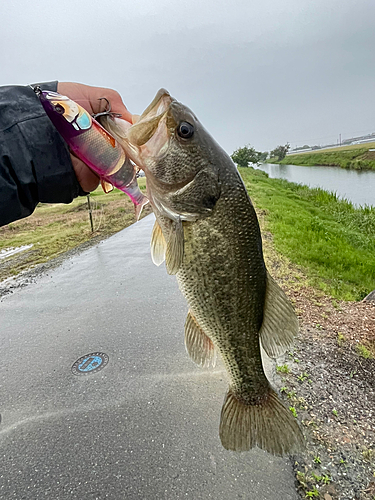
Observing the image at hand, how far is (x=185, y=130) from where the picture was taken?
186cm

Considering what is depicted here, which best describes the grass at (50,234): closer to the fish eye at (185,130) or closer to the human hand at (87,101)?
the human hand at (87,101)

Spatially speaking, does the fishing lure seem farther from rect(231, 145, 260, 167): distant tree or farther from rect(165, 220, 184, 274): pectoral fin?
rect(231, 145, 260, 167): distant tree

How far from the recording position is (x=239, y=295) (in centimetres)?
192

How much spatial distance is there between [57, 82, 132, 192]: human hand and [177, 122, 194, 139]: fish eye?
0.36 meters

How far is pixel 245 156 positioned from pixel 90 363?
83.9 meters

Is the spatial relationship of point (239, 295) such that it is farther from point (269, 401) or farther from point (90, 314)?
point (90, 314)

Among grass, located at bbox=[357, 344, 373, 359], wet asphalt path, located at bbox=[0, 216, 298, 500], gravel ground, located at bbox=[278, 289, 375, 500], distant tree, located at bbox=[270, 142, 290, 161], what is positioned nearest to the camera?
gravel ground, located at bbox=[278, 289, 375, 500]

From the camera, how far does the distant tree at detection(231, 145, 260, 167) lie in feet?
263

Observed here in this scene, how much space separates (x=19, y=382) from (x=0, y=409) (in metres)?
0.48

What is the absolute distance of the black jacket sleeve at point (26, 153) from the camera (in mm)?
1616

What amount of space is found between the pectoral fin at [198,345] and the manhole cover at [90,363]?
9.07 ft

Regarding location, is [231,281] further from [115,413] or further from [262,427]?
[115,413]

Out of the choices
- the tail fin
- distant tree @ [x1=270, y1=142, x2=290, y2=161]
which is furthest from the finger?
distant tree @ [x1=270, y1=142, x2=290, y2=161]

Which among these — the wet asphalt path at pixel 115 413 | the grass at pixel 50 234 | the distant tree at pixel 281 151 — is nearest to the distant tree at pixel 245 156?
the distant tree at pixel 281 151
